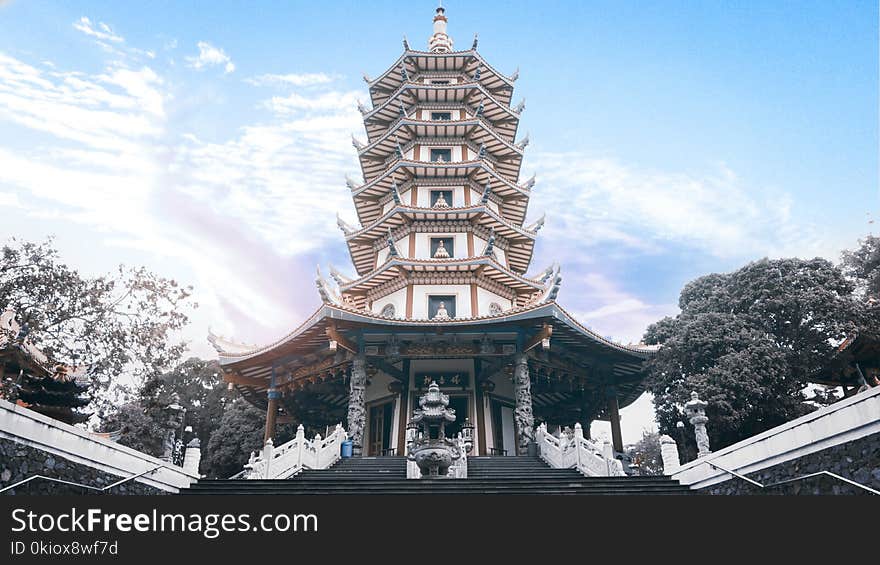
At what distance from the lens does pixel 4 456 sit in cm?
771

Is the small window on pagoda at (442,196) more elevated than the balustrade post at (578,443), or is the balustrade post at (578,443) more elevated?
the small window on pagoda at (442,196)

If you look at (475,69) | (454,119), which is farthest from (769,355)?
(475,69)

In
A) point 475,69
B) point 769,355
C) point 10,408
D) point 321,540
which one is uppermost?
point 475,69

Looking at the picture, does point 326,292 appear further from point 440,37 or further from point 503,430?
point 440,37

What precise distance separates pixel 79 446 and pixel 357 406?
8.85 m

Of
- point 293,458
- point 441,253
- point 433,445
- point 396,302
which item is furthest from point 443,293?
point 433,445

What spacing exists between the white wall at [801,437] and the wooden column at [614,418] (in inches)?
350

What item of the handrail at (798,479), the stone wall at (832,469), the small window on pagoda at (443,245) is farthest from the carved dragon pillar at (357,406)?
the stone wall at (832,469)

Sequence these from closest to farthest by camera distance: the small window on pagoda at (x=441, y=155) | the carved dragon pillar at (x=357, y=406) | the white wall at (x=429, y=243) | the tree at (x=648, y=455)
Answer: the carved dragon pillar at (x=357, y=406)
the white wall at (x=429, y=243)
the small window on pagoda at (x=441, y=155)
the tree at (x=648, y=455)

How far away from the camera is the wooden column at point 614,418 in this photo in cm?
1942

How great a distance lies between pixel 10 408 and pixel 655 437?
1744 inches

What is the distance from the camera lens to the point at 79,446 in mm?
8992

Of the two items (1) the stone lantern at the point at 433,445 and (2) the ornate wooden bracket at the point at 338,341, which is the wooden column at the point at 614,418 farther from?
(2) the ornate wooden bracket at the point at 338,341

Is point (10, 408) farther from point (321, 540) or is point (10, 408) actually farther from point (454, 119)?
point (454, 119)
